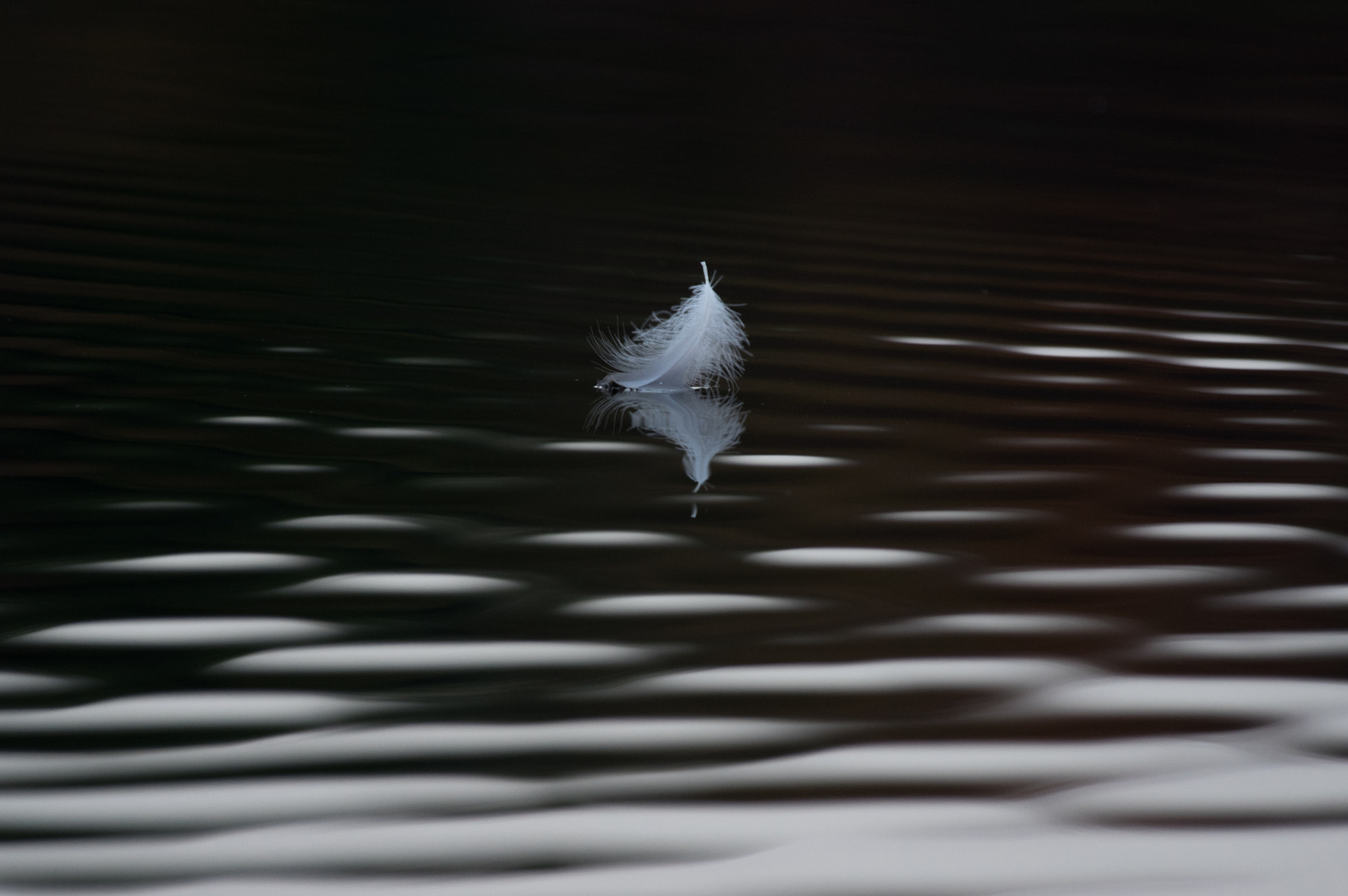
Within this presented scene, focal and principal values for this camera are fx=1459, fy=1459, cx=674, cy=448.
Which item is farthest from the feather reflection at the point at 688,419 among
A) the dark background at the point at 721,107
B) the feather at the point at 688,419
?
the dark background at the point at 721,107

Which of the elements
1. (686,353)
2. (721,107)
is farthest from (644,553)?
(721,107)

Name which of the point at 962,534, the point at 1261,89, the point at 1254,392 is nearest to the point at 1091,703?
the point at 962,534

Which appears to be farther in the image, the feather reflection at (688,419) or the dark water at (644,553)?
the feather reflection at (688,419)

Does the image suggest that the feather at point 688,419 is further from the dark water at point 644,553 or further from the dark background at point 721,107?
the dark background at point 721,107

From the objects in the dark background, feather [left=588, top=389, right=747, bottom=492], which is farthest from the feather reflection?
the dark background

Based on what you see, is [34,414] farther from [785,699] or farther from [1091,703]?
[1091,703]

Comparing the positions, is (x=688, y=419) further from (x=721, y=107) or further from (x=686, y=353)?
(x=721, y=107)
